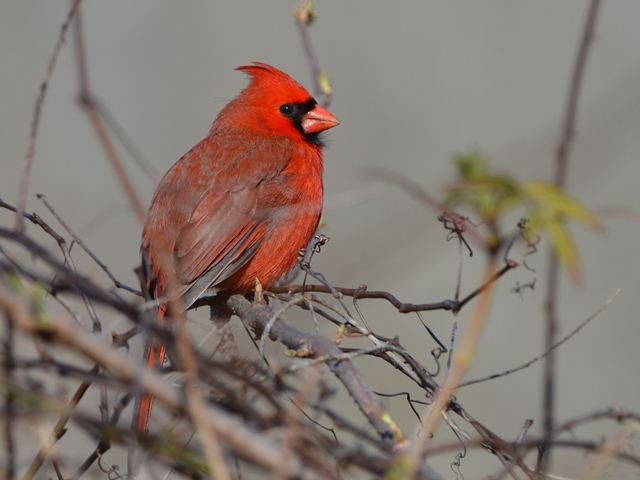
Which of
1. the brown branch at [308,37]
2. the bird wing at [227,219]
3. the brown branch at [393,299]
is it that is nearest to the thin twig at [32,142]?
the brown branch at [393,299]

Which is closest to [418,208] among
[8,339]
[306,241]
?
[8,339]

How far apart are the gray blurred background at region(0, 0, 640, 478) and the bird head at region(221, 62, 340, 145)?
932 millimetres

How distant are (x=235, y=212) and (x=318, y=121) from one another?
0.66m

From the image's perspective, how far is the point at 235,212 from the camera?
3562mm

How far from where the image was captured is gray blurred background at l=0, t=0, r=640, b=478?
5.24m

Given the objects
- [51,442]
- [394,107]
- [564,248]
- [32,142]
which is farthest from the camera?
[394,107]

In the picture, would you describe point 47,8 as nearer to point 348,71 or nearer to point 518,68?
point 348,71

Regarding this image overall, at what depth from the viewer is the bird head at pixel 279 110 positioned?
406 centimetres

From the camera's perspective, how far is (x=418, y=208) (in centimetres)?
154

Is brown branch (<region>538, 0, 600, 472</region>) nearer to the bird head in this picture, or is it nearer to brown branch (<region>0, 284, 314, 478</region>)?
brown branch (<region>0, 284, 314, 478</region>)

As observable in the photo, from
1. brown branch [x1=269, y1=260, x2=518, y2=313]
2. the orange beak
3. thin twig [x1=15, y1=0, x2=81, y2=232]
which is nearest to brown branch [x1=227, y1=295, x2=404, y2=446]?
brown branch [x1=269, y1=260, x2=518, y2=313]

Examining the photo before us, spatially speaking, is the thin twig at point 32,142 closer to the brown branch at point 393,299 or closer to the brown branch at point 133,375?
the brown branch at point 133,375

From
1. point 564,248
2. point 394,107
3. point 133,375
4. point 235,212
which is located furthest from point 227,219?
point 394,107

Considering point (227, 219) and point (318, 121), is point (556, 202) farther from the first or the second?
point (318, 121)
